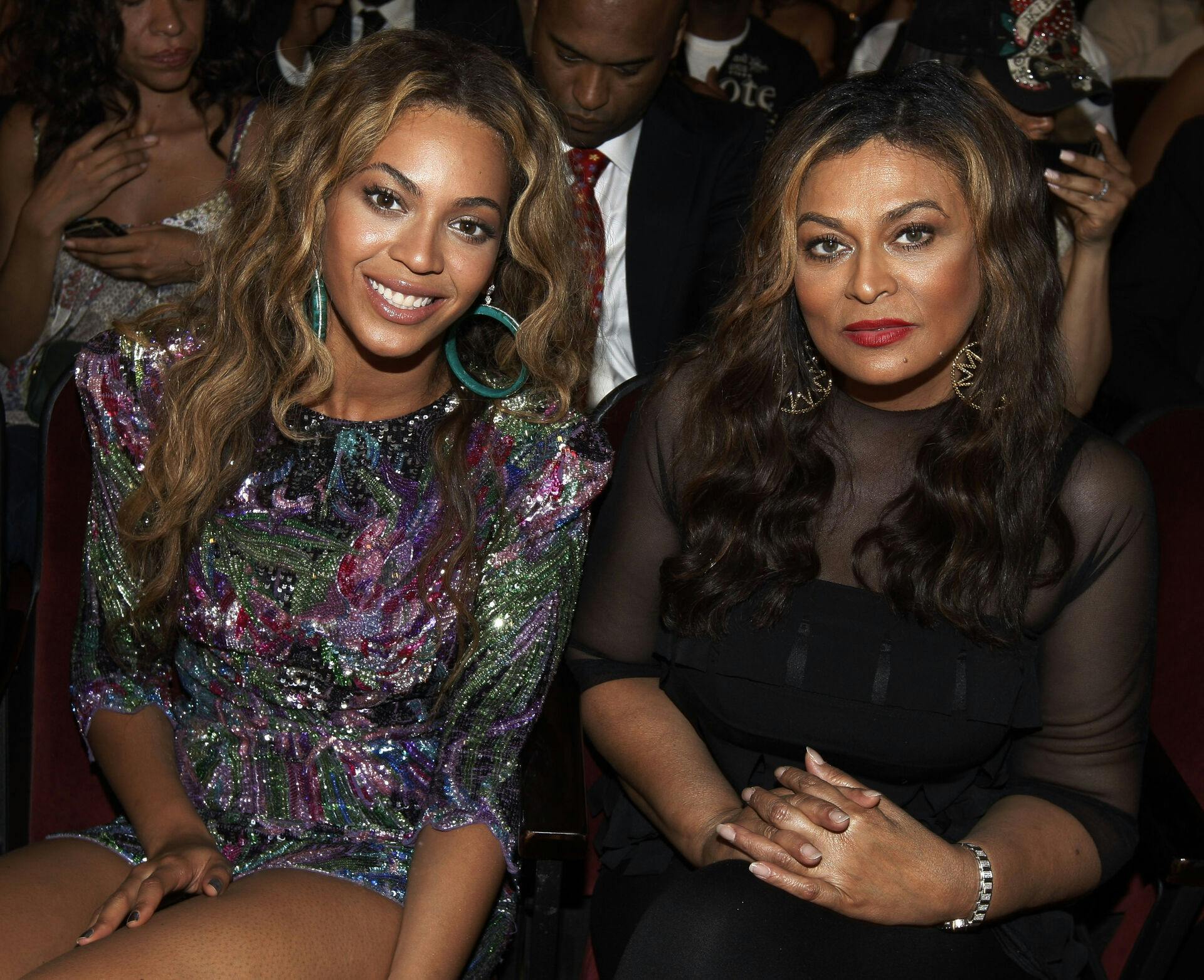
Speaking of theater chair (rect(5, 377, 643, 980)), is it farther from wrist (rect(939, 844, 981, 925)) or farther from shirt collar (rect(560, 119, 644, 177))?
shirt collar (rect(560, 119, 644, 177))

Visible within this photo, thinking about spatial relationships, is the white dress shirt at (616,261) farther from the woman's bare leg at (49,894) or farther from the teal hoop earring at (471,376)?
the woman's bare leg at (49,894)

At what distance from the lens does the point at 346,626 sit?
1644 mm

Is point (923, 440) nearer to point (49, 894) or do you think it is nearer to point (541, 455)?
point (541, 455)

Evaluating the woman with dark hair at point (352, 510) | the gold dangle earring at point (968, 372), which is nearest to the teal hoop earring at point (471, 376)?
the woman with dark hair at point (352, 510)

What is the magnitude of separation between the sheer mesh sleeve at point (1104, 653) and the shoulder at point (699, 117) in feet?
3.90

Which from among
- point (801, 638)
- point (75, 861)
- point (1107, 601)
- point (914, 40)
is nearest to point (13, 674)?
point (75, 861)

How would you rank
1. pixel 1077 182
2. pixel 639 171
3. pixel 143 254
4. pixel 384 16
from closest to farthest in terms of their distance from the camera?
pixel 1077 182 → pixel 143 254 → pixel 639 171 → pixel 384 16

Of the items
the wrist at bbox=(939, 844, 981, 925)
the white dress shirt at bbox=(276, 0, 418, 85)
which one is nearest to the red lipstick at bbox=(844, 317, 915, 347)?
the wrist at bbox=(939, 844, 981, 925)

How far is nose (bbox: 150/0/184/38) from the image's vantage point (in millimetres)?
2441

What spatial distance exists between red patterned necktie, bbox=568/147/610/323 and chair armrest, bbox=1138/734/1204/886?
119 centimetres

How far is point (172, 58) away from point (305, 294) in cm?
107

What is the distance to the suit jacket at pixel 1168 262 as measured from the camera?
2477 mm

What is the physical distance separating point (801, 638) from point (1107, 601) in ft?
1.22

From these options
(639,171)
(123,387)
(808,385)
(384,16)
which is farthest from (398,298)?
(384,16)
